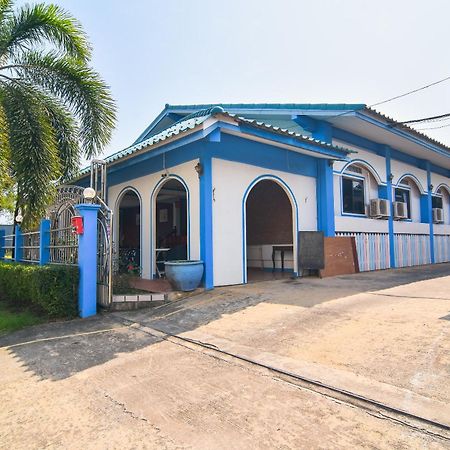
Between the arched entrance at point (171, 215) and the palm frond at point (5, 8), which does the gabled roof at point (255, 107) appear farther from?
the palm frond at point (5, 8)

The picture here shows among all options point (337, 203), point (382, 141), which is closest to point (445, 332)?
point (337, 203)

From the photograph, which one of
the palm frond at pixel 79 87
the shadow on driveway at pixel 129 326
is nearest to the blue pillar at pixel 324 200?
the shadow on driveway at pixel 129 326

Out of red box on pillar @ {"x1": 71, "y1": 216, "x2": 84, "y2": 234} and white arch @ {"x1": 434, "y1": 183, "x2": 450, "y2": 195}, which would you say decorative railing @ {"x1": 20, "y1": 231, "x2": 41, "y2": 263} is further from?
white arch @ {"x1": 434, "y1": 183, "x2": 450, "y2": 195}

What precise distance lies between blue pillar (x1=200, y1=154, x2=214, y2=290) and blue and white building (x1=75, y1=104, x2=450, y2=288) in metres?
0.02

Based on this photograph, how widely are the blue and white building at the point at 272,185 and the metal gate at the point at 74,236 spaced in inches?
72.7

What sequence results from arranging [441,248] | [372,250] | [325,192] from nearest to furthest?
[325,192] → [372,250] → [441,248]

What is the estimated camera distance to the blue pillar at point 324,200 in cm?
1006

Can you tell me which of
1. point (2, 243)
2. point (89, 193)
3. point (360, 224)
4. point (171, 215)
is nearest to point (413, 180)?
point (360, 224)

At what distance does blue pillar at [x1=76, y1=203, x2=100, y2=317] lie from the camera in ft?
21.4

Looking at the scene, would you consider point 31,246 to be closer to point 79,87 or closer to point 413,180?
point 79,87

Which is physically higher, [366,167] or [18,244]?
[366,167]

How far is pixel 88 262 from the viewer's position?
6590 mm

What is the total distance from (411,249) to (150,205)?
1030cm

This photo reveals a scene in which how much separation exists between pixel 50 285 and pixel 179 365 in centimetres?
375
